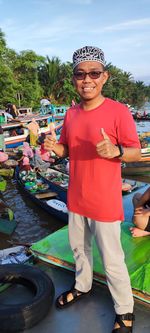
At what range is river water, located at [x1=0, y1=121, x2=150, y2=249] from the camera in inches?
315

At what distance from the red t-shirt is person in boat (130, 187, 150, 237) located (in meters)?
1.39

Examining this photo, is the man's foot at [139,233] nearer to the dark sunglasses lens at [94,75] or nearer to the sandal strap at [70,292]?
the sandal strap at [70,292]

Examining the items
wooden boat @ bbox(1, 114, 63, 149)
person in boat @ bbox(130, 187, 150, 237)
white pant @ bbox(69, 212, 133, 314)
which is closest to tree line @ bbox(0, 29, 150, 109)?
wooden boat @ bbox(1, 114, 63, 149)

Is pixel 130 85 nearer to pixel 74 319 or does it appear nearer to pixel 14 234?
pixel 14 234

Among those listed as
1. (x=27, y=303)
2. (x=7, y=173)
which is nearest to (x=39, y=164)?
(x=7, y=173)

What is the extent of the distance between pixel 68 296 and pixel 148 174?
37.8ft

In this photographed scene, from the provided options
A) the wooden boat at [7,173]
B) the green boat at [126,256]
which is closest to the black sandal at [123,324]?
the green boat at [126,256]

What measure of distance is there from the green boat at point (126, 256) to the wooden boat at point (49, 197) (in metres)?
4.09

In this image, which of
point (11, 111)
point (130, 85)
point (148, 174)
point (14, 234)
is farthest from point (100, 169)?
Result: point (130, 85)

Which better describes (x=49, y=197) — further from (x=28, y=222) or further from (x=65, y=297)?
(x=65, y=297)

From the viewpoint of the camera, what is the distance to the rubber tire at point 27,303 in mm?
2699

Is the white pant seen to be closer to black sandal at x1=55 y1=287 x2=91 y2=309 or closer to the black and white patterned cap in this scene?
black sandal at x1=55 y1=287 x2=91 y2=309

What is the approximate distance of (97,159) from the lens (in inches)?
96.0

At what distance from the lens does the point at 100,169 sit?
7.98ft
